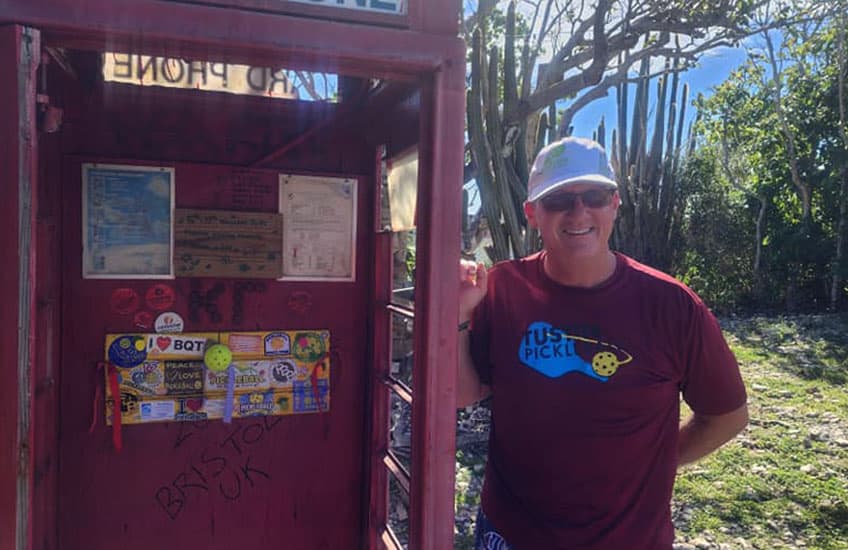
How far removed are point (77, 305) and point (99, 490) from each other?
693 mm

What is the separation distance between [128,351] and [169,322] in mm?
176

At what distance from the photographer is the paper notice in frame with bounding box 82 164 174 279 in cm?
231

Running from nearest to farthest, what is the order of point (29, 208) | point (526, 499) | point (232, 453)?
point (29, 208)
point (526, 499)
point (232, 453)

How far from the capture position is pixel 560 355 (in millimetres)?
1836

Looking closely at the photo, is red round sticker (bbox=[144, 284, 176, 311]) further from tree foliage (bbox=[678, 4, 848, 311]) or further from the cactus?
tree foliage (bbox=[678, 4, 848, 311])

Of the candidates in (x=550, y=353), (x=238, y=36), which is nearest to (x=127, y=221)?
(x=238, y=36)

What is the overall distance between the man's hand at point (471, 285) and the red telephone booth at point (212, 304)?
391 millimetres

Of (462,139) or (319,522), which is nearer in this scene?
(462,139)

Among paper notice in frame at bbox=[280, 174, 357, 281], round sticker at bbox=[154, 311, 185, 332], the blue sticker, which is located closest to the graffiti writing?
round sticker at bbox=[154, 311, 185, 332]

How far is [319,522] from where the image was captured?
2.65 m

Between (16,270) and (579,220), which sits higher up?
(579,220)

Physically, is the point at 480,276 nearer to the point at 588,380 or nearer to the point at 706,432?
the point at 588,380

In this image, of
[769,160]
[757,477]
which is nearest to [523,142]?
[757,477]

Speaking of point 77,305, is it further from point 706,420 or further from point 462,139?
point 706,420
